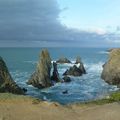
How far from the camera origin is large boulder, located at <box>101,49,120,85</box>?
75.3 m

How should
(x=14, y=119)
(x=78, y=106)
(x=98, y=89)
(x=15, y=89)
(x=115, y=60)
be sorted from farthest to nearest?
(x=115, y=60)
(x=98, y=89)
(x=15, y=89)
(x=78, y=106)
(x=14, y=119)

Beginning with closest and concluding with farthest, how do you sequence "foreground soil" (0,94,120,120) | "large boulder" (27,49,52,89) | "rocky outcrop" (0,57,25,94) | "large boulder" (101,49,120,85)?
"foreground soil" (0,94,120,120)
"rocky outcrop" (0,57,25,94)
"large boulder" (27,49,52,89)
"large boulder" (101,49,120,85)

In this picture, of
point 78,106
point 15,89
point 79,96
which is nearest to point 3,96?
point 78,106

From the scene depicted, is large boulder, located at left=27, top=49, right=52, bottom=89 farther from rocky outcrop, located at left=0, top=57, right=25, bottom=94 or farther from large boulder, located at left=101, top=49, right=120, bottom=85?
rocky outcrop, located at left=0, top=57, right=25, bottom=94

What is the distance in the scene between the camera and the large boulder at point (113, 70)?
75.3 meters

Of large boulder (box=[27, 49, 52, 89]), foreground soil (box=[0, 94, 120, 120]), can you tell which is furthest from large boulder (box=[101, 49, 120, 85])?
foreground soil (box=[0, 94, 120, 120])

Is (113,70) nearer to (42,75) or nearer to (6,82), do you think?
(42,75)

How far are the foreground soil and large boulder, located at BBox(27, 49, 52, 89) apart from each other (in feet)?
165

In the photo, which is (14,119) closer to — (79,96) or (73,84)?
(79,96)

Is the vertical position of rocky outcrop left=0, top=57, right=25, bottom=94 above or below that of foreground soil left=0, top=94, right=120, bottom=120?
below

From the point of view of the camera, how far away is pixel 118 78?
75062 mm

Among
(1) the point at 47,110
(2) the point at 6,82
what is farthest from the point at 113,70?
(1) the point at 47,110

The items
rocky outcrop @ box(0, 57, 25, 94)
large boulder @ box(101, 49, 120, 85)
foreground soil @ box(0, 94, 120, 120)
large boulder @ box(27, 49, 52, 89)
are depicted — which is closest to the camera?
foreground soil @ box(0, 94, 120, 120)

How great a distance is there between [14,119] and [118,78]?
192ft
